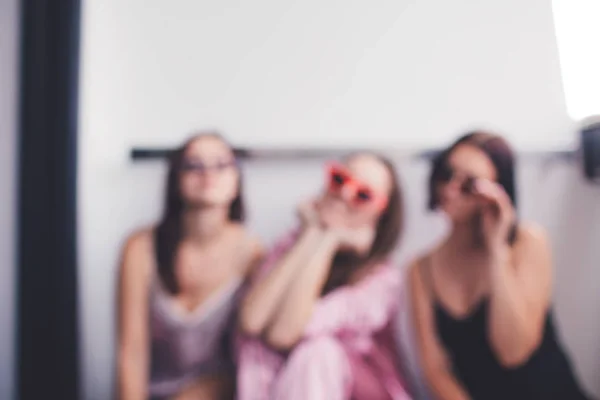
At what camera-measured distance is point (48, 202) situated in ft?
3.28

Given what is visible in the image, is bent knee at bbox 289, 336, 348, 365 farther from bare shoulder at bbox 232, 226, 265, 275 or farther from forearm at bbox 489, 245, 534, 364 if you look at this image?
forearm at bbox 489, 245, 534, 364

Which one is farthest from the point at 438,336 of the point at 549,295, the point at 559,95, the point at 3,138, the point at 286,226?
the point at 3,138

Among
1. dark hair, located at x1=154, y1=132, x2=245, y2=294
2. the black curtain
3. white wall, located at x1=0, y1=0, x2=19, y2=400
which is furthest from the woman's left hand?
white wall, located at x1=0, y1=0, x2=19, y2=400

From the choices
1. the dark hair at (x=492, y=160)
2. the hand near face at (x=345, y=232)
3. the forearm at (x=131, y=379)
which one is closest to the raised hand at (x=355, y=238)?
the hand near face at (x=345, y=232)

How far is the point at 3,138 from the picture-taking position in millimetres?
1039

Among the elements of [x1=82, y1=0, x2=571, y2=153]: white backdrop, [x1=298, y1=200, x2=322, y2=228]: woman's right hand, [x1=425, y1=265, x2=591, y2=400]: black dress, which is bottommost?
[x1=425, y1=265, x2=591, y2=400]: black dress

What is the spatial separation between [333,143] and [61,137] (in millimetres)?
466

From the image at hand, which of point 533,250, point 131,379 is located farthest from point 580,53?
point 131,379

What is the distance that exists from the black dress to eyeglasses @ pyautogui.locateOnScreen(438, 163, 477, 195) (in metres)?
0.19

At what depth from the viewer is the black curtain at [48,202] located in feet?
3.19

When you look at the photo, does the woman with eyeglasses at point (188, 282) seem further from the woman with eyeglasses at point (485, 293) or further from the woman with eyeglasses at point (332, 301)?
the woman with eyeglasses at point (485, 293)

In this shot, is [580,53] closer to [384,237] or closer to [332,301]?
[384,237]

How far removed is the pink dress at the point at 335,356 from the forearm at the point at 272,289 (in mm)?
14

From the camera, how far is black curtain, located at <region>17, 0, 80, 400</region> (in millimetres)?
971
